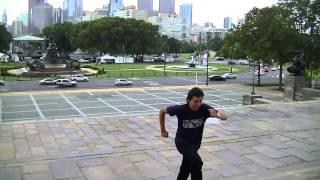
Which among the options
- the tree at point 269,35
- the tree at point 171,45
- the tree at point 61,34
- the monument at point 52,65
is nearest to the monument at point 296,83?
the tree at point 269,35

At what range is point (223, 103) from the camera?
116ft

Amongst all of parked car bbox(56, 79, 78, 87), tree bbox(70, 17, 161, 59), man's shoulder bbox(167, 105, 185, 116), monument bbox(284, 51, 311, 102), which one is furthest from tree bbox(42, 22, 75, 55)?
man's shoulder bbox(167, 105, 185, 116)

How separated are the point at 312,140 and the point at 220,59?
406ft

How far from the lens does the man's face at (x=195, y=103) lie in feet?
17.4

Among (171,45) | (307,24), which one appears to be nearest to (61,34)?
(171,45)

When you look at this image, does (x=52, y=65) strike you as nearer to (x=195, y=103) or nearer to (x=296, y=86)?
(x=296, y=86)

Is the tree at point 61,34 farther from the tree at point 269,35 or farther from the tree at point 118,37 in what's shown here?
the tree at point 269,35

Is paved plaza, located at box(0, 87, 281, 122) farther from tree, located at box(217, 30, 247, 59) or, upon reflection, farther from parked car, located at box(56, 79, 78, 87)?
tree, located at box(217, 30, 247, 59)

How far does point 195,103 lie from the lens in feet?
17.5

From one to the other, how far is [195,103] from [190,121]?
0.92ft

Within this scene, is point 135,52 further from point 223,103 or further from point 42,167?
point 42,167

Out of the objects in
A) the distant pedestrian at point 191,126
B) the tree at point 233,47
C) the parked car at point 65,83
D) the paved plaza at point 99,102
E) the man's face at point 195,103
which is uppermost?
the tree at point 233,47

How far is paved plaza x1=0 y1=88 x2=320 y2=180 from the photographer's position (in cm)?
784

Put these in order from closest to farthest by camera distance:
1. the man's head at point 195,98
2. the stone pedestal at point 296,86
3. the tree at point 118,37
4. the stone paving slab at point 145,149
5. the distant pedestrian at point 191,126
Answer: the man's head at point 195,98 → the distant pedestrian at point 191,126 → the stone paving slab at point 145,149 → the stone pedestal at point 296,86 → the tree at point 118,37
